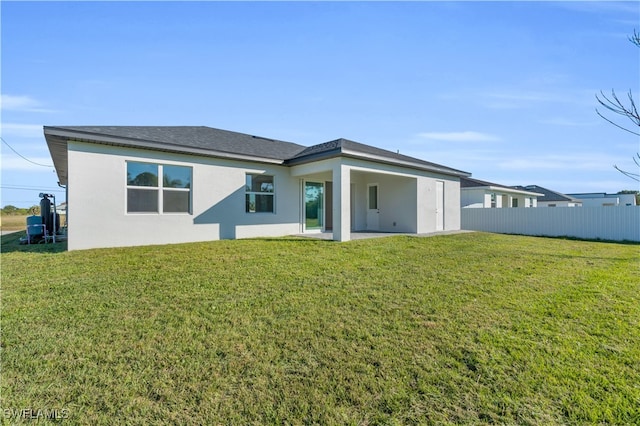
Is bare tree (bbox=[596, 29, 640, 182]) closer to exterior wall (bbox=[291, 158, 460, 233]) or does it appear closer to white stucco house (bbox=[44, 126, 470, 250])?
white stucco house (bbox=[44, 126, 470, 250])

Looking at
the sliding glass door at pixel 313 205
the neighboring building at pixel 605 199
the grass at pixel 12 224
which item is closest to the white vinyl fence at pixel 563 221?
the sliding glass door at pixel 313 205

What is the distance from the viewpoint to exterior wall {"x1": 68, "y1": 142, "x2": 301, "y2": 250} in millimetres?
8203

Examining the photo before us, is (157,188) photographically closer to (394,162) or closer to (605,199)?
(394,162)

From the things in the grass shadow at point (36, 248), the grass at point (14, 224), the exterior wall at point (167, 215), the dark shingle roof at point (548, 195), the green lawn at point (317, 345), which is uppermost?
the dark shingle roof at point (548, 195)

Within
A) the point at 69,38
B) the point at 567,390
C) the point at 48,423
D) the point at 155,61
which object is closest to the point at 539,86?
the point at 567,390

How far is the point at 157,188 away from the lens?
9438 mm

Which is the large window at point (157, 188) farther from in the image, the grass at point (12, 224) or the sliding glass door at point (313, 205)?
the grass at point (12, 224)

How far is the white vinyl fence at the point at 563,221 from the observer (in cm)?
1438

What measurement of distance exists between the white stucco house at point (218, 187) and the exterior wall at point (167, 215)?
0.03m

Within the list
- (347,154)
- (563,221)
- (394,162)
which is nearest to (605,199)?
(563,221)

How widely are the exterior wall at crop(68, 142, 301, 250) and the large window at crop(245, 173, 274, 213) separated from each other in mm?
217

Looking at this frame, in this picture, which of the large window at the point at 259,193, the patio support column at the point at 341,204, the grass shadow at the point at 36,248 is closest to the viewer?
the grass shadow at the point at 36,248

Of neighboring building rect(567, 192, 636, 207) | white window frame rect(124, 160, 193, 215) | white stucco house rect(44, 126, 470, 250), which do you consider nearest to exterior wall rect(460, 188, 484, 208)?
white stucco house rect(44, 126, 470, 250)

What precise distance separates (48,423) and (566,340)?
5.21m
